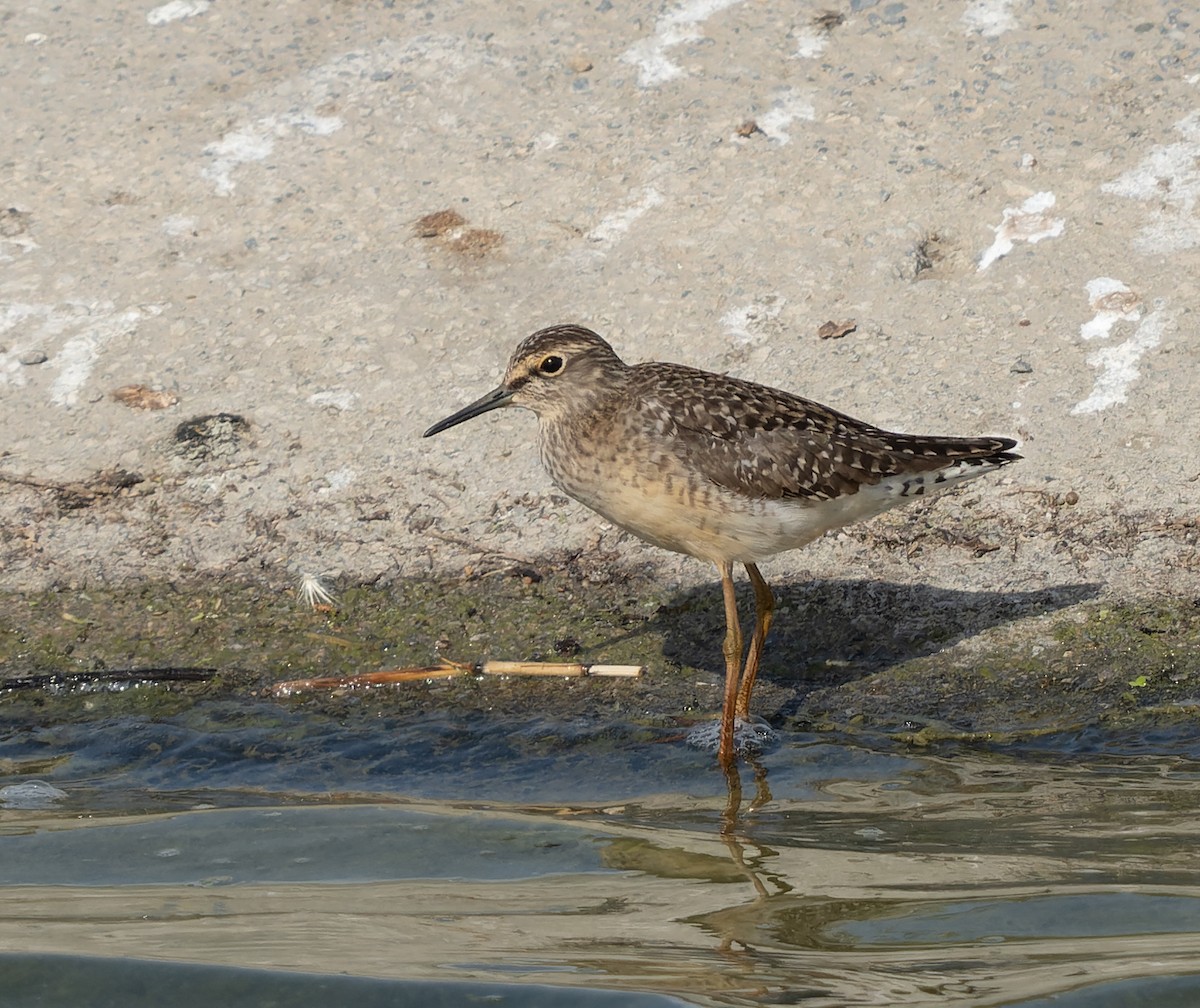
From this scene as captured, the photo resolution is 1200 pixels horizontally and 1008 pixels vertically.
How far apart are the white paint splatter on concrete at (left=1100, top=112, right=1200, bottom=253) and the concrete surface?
2 centimetres

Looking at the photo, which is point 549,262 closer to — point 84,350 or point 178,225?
point 178,225

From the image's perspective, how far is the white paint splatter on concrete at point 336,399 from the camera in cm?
853

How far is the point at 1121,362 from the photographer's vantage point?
319 inches

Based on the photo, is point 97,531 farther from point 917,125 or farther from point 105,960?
point 917,125

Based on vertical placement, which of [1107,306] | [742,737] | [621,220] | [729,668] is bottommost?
[742,737]

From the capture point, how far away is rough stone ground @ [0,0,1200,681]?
25.7ft

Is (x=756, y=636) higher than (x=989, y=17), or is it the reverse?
(x=989, y=17)

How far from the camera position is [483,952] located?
4.58 meters

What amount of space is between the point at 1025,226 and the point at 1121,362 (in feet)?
Result: 3.71

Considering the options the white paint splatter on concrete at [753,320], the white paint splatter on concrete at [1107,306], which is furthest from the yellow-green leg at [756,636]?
the white paint splatter on concrete at [1107,306]

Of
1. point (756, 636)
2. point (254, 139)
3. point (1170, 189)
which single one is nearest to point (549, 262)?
point (254, 139)

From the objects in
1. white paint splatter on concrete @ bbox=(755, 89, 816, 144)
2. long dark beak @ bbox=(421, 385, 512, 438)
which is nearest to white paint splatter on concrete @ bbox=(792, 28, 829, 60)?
white paint splatter on concrete @ bbox=(755, 89, 816, 144)

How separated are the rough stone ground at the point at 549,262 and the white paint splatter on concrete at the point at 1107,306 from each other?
2cm

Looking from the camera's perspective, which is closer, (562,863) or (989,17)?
(562,863)
